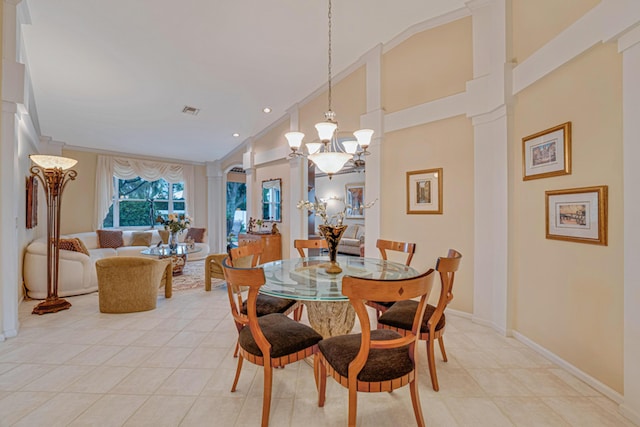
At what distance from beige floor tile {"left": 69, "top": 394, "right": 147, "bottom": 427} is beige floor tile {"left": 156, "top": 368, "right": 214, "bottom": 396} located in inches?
6.0

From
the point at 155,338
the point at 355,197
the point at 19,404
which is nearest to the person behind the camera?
the point at 19,404

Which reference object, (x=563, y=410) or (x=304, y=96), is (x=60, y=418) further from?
(x=304, y=96)

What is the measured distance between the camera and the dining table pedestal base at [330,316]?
2303 millimetres

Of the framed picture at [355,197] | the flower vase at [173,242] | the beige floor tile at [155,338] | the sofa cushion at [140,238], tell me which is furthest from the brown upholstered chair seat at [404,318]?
the framed picture at [355,197]

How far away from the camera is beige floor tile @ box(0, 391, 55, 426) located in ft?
5.73

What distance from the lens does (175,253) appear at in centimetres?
512

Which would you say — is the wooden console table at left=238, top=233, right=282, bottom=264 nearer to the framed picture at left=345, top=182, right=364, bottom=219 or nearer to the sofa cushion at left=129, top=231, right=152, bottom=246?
the sofa cushion at left=129, top=231, right=152, bottom=246

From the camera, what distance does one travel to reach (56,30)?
3045mm

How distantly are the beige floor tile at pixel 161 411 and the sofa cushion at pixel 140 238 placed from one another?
564 centimetres

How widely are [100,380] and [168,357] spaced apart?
472 millimetres

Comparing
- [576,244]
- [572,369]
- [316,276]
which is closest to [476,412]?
[572,369]

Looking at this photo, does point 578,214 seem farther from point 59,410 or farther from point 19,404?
point 19,404

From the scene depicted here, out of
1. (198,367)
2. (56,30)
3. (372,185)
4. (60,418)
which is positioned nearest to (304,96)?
(372,185)

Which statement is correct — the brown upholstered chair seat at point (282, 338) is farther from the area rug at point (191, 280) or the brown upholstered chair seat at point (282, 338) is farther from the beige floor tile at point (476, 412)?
the area rug at point (191, 280)
